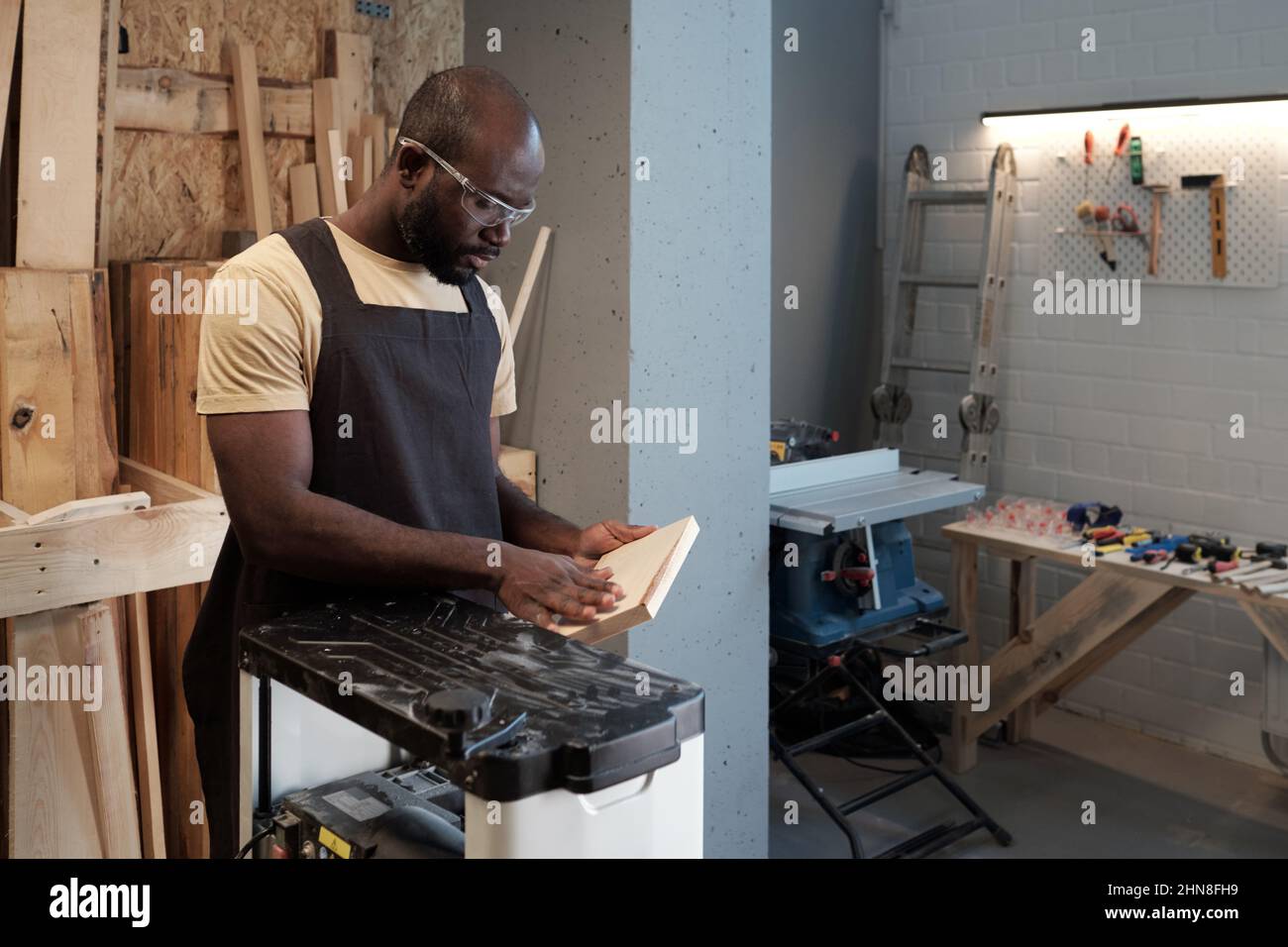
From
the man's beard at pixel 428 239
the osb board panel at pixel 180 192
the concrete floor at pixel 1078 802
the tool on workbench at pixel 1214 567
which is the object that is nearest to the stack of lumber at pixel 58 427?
the osb board panel at pixel 180 192

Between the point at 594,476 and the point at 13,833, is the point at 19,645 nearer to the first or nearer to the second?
the point at 13,833

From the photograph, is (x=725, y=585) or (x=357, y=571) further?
(x=725, y=585)

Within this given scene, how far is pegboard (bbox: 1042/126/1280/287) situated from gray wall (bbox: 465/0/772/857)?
186cm

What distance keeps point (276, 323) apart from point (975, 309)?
3.69 meters

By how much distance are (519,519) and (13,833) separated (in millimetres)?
1153

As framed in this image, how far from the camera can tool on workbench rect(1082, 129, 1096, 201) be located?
4.58 metres

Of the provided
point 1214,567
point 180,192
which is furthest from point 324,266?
point 1214,567

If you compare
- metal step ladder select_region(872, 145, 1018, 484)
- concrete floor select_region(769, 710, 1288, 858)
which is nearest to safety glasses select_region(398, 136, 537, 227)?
concrete floor select_region(769, 710, 1288, 858)

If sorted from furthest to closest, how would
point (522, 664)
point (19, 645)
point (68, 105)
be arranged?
point (68, 105) < point (19, 645) < point (522, 664)

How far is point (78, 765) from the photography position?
2.54 meters

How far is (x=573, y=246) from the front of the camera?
3.13m

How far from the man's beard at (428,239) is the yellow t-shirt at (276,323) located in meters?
0.03

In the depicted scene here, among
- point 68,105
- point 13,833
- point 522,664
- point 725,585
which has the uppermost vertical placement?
point 68,105
